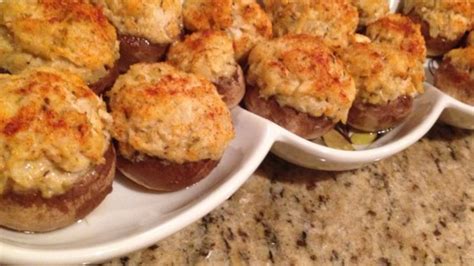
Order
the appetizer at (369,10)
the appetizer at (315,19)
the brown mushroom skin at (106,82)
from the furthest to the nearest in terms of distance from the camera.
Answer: the appetizer at (369,10)
the appetizer at (315,19)
the brown mushroom skin at (106,82)

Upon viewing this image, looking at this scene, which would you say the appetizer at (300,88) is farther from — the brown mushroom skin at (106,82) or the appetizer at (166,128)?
the brown mushroom skin at (106,82)

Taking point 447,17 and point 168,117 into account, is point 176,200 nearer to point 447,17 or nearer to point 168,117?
point 168,117

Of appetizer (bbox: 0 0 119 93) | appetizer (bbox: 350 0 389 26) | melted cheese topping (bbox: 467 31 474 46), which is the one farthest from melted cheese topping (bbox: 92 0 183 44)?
melted cheese topping (bbox: 467 31 474 46)

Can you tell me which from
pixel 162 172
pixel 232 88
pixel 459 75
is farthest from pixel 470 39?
pixel 162 172

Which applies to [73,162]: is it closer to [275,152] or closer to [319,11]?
[275,152]

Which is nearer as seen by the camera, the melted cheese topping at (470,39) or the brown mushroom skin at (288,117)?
the brown mushroom skin at (288,117)

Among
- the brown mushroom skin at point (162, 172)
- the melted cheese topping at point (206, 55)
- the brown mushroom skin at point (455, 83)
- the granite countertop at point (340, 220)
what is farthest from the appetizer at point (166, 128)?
the brown mushroom skin at point (455, 83)
